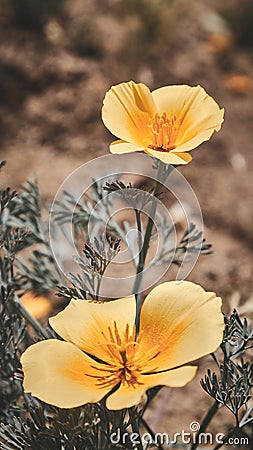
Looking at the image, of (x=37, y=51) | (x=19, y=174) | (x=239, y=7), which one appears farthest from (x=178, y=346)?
(x=239, y=7)

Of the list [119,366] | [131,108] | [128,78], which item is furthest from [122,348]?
[128,78]

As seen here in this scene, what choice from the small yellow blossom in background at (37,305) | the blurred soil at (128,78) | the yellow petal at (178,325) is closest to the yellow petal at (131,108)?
the yellow petal at (178,325)

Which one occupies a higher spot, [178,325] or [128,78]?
[128,78]

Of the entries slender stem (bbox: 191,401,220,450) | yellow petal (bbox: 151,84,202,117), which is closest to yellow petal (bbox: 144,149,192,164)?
yellow petal (bbox: 151,84,202,117)

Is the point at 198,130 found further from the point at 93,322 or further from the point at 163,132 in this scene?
the point at 93,322

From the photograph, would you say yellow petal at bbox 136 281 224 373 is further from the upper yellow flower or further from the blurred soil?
the blurred soil
